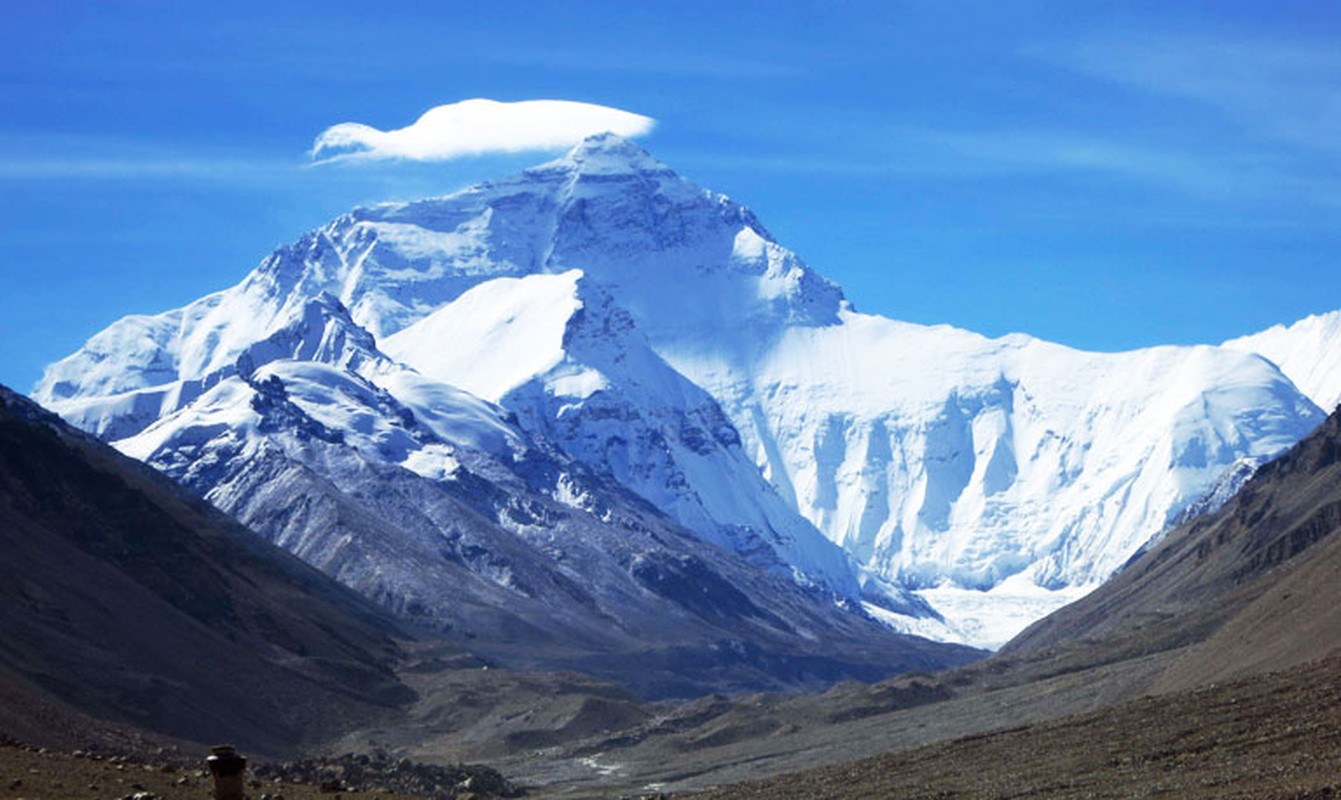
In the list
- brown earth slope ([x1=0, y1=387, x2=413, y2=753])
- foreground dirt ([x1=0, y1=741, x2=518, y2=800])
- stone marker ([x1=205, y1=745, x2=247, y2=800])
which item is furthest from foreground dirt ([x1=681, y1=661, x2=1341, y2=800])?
brown earth slope ([x1=0, y1=387, x2=413, y2=753])

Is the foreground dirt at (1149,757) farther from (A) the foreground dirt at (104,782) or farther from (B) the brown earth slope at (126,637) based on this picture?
(B) the brown earth slope at (126,637)

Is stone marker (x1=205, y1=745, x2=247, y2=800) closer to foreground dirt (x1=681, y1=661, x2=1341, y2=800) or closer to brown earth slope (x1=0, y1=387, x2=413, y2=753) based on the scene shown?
foreground dirt (x1=681, y1=661, x2=1341, y2=800)

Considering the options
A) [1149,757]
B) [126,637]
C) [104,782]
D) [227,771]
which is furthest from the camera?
[126,637]

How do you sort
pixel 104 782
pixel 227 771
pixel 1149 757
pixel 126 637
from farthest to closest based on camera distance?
pixel 126 637
pixel 1149 757
pixel 104 782
pixel 227 771

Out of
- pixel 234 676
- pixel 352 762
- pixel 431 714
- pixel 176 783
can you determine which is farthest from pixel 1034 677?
pixel 176 783

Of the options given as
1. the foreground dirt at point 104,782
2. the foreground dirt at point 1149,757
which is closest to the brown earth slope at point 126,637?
the foreground dirt at point 1149,757

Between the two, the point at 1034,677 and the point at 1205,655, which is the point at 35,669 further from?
the point at 1034,677

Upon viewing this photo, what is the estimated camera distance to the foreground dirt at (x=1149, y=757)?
6638cm

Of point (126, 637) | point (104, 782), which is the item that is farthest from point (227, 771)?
point (126, 637)

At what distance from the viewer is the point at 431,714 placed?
625 feet

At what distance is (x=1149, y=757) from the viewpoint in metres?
76.8

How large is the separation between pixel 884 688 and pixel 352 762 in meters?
75.9

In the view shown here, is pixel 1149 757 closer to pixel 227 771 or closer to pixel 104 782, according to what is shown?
pixel 104 782

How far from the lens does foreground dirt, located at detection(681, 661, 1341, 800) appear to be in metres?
66.4
